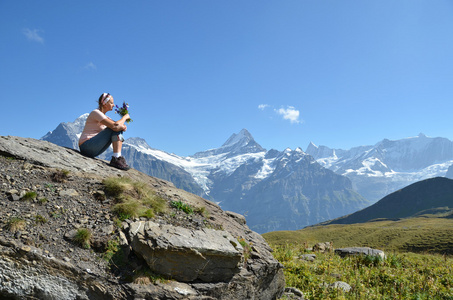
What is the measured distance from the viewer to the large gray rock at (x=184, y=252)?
7898 mm

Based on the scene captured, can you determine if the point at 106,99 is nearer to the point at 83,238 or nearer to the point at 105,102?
the point at 105,102

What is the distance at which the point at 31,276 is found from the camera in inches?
279

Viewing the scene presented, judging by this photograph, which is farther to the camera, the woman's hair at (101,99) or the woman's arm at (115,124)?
the woman's hair at (101,99)

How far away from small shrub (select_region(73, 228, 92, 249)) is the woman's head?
706 cm

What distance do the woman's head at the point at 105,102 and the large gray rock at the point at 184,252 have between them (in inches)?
265

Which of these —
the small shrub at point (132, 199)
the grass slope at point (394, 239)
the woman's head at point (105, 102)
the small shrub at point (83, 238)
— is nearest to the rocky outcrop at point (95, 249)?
the small shrub at point (83, 238)

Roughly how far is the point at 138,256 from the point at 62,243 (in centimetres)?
209

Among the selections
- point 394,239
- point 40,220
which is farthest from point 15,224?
point 394,239

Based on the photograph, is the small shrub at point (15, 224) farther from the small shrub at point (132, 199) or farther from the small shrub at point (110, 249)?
the small shrub at point (132, 199)

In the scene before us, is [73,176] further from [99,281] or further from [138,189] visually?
[99,281]

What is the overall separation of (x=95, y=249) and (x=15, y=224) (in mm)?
2176

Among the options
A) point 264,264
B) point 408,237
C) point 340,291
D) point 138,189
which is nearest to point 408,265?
point 340,291

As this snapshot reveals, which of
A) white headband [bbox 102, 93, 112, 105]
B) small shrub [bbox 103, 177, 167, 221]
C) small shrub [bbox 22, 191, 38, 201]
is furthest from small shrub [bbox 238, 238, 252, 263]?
white headband [bbox 102, 93, 112, 105]

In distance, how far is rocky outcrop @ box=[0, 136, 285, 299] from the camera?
7.15 m
